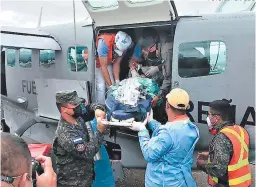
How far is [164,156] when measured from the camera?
3.80 metres

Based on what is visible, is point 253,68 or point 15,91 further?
point 15,91

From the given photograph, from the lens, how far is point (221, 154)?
379cm

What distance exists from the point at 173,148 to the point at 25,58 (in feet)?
17.8

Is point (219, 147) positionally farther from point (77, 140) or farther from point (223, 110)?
point (77, 140)

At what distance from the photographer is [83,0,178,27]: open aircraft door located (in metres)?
5.28

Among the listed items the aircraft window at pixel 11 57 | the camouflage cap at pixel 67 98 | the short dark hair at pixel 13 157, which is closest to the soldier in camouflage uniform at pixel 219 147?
the camouflage cap at pixel 67 98

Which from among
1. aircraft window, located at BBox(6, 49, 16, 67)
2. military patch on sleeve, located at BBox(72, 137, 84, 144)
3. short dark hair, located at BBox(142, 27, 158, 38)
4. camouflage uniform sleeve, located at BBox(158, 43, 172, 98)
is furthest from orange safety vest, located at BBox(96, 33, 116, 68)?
aircraft window, located at BBox(6, 49, 16, 67)

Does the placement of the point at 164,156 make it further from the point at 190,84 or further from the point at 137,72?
the point at 137,72

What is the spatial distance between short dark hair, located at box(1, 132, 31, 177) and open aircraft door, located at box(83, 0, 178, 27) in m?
3.70

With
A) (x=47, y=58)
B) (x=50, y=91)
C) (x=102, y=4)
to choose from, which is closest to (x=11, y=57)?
(x=47, y=58)

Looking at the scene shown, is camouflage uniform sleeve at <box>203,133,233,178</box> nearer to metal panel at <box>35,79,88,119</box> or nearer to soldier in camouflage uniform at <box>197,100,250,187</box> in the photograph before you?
soldier in camouflage uniform at <box>197,100,250,187</box>

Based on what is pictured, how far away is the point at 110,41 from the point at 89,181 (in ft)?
8.34

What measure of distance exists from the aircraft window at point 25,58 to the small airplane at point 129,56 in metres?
0.02

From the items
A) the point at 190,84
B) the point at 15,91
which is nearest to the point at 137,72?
the point at 190,84
